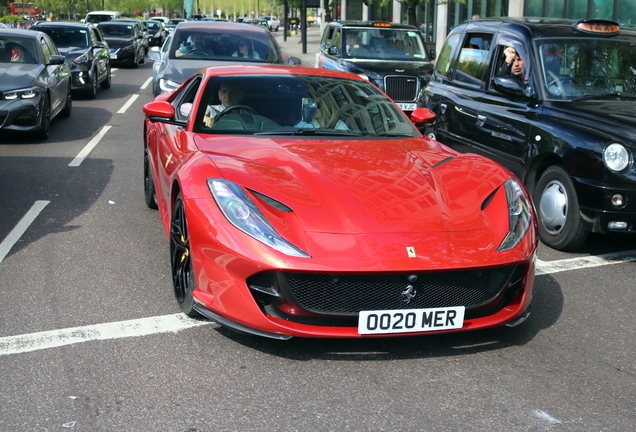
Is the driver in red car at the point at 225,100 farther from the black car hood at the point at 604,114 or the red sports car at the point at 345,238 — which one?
the black car hood at the point at 604,114

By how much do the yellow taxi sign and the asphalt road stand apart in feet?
7.88

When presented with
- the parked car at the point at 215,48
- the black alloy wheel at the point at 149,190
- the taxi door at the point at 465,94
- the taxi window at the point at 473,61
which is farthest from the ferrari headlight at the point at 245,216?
the parked car at the point at 215,48

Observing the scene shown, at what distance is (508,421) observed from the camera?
3482 millimetres

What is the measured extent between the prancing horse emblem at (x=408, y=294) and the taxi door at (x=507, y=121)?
3343mm

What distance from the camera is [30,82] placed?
38.3ft

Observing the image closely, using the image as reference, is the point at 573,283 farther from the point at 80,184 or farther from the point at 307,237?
the point at 80,184

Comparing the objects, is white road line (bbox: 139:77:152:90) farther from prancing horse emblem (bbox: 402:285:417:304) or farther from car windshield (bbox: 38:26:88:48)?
prancing horse emblem (bbox: 402:285:417:304)

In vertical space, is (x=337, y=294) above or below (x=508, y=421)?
above

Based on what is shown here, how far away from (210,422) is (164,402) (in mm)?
300

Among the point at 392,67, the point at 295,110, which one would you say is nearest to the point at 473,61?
the point at 295,110

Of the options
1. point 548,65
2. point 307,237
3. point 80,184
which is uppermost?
point 548,65

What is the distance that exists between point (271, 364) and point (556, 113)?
381cm

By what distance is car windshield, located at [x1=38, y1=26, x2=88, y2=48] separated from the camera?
728 inches

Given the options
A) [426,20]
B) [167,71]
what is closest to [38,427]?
[167,71]
